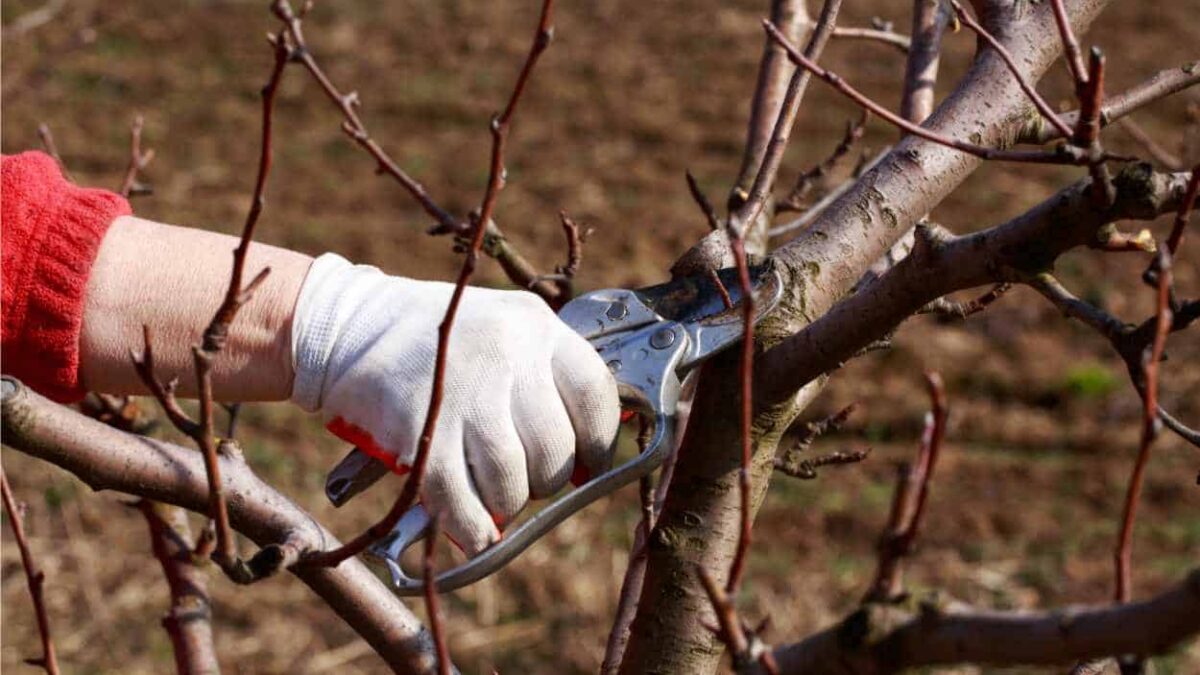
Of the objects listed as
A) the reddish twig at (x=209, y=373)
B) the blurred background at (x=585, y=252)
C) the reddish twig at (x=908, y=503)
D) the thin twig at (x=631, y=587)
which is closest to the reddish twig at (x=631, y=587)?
the thin twig at (x=631, y=587)

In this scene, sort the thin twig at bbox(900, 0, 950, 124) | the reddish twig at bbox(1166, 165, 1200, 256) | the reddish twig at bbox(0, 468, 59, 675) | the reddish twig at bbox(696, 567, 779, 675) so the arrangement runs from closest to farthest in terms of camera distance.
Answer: the reddish twig at bbox(696, 567, 779, 675) → the reddish twig at bbox(1166, 165, 1200, 256) → the reddish twig at bbox(0, 468, 59, 675) → the thin twig at bbox(900, 0, 950, 124)

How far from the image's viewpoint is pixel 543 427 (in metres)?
2.04

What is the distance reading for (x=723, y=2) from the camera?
480 inches

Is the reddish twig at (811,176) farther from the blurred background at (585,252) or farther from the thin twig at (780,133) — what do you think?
the blurred background at (585,252)

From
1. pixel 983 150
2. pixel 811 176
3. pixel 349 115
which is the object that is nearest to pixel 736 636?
pixel 983 150

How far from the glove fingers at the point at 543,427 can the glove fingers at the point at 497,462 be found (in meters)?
0.02

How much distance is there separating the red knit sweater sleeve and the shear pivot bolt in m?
0.82

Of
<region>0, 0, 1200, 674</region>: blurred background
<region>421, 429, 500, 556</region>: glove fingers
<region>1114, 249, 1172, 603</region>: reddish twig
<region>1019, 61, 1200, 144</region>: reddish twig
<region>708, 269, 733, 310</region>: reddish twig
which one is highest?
<region>1019, 61, 1200, 144</region>: reddish twig

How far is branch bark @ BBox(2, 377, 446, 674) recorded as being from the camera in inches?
62.1

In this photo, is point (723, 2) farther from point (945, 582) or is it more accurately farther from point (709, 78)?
point (945, 582)

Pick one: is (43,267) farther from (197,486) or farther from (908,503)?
(908,503)

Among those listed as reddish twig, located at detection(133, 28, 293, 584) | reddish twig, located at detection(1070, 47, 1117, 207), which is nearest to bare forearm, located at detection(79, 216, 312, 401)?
reddish twig, located at detection(133, 28, 293, 584)

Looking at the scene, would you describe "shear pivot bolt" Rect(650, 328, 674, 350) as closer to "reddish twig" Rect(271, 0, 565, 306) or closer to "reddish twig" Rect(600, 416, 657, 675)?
"reddish twig" Rect(600, 416, 657, 675)

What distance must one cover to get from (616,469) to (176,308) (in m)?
0.69
